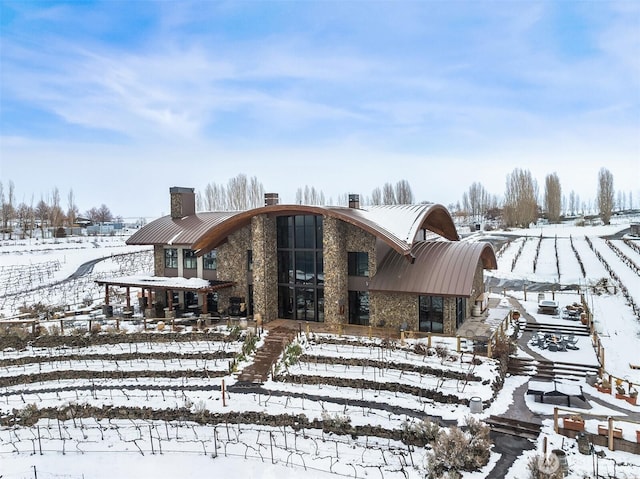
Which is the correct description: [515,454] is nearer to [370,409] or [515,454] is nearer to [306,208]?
[370,409]

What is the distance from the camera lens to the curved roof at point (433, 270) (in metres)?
18.1

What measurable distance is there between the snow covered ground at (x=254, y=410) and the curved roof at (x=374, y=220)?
4.92 m

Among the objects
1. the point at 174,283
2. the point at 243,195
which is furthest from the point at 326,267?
the point at 243,195

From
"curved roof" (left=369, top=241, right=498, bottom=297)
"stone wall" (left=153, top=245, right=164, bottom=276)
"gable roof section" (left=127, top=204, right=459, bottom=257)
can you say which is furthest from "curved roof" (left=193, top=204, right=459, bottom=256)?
"stone wall" (left=153, top=245, right=164, bottom=276)

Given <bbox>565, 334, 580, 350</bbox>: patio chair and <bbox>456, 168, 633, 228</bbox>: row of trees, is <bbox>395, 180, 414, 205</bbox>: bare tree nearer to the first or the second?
<bbox>456, 168, 633, 228</bbox>: row of trees

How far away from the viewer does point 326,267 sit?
2031 cm

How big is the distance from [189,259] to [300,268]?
7.29m

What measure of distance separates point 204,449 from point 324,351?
6.27 m

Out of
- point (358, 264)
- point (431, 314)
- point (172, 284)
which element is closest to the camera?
point (431, 314)

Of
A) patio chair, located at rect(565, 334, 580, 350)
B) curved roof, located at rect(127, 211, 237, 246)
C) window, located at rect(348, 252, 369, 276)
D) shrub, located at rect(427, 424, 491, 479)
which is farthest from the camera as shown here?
curved roof, located at rect(127, 211, 237, 246)

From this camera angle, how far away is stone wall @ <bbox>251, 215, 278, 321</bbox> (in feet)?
70.3

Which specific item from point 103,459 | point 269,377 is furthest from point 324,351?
point 103,459

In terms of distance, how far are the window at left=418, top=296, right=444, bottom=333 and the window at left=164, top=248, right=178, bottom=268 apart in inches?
566

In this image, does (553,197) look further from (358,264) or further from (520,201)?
(358,264)
